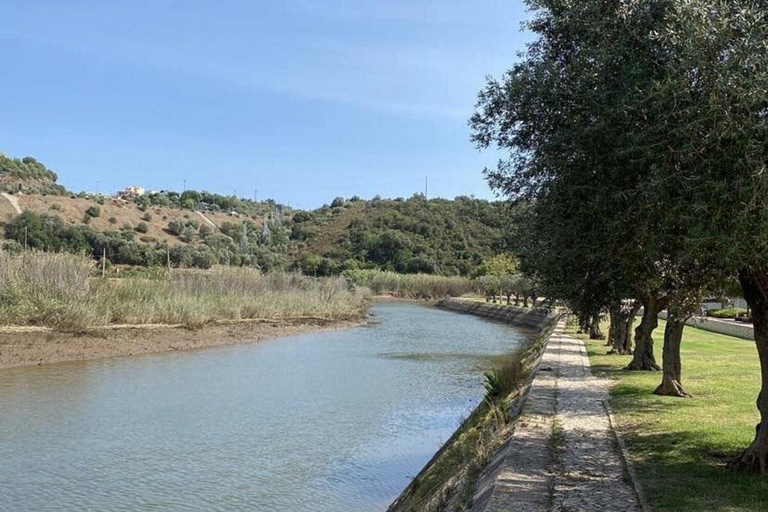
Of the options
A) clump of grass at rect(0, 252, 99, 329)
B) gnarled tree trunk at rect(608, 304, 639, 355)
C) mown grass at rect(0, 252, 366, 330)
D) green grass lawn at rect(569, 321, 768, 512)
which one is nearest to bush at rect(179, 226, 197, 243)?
mown grass at rect(0, 252, 366, 330)

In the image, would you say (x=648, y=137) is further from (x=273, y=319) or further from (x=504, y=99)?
(x=273, y=319)

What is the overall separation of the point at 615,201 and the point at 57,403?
692 inches

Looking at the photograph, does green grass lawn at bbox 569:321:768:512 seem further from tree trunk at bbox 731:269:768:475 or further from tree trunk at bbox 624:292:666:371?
tree trunk at bbox 624:292:666:371

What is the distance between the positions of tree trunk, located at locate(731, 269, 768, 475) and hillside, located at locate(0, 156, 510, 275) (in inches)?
2157

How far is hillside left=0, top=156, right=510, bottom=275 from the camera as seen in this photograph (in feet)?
241

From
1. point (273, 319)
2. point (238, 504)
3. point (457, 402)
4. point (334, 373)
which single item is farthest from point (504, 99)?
point (273, 319)

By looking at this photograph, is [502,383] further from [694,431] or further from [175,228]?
[175,228]

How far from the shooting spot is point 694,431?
10.6 m

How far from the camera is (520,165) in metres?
9.77

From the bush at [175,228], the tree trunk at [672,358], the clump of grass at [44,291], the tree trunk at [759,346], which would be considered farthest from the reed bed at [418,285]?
the tree trunk at [759,346]

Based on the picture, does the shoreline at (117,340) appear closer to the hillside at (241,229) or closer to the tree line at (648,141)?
the tree line at (648,141)

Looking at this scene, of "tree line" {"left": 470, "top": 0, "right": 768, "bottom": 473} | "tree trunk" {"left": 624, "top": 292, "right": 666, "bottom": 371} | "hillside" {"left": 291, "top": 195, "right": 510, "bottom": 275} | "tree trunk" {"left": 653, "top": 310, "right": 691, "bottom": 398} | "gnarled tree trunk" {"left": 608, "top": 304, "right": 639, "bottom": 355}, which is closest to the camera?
"tree line" {"left": 470, "top": 0, "right": 768, "bottom": 473}

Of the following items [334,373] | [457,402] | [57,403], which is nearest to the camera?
[57,403]

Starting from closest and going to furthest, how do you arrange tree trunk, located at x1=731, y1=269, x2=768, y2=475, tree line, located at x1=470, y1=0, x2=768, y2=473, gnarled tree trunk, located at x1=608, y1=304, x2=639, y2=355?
tree line, located at x1=470, y1=0, x2=768, y2=473, tree trunk, located at x1=731, y1=269, x2=768, y2=475, gnarled tree trunk, located at x1=608, y1=304, x2=639, y2=355
